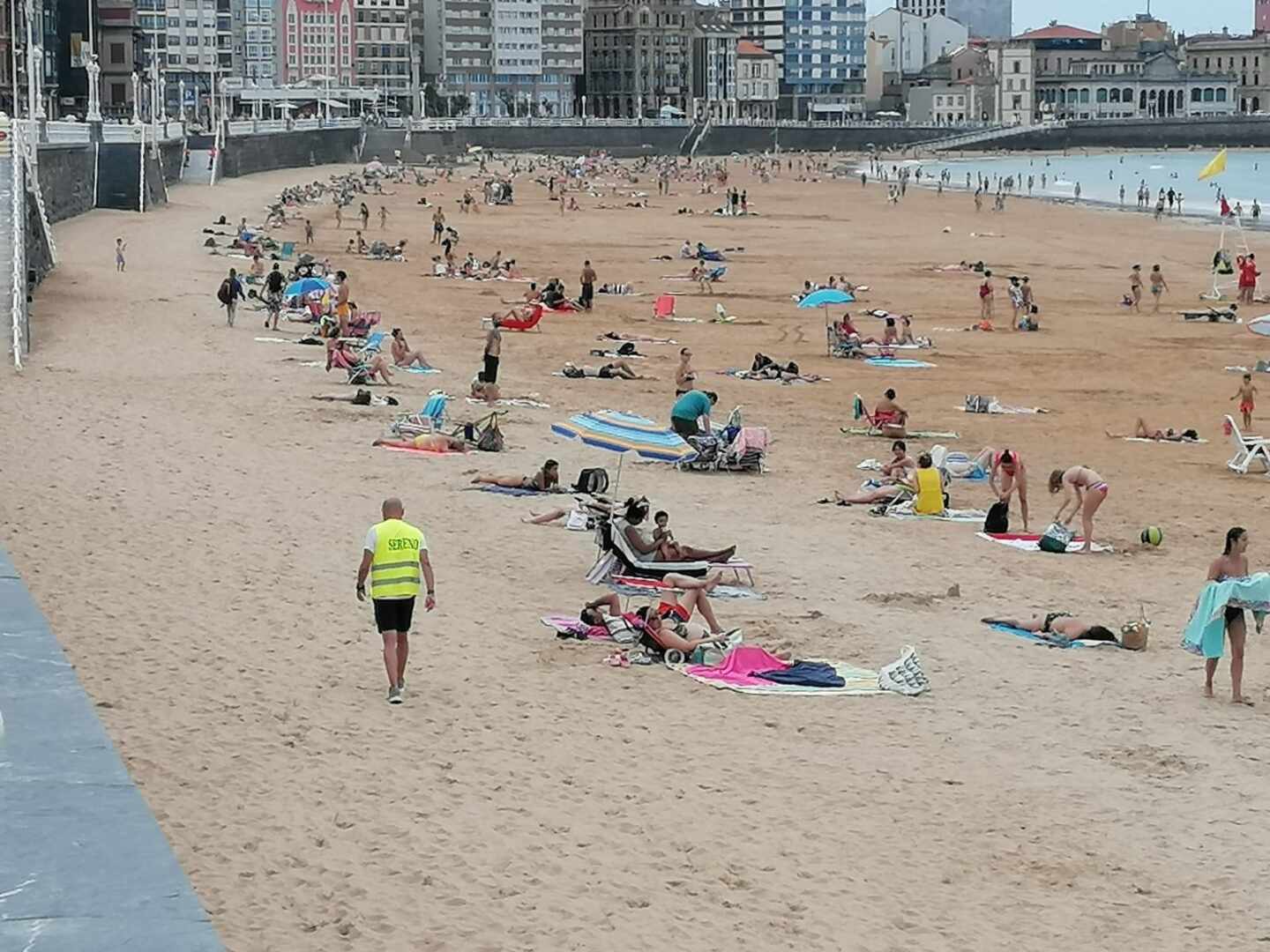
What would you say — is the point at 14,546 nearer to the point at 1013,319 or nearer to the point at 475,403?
the point at 475,403

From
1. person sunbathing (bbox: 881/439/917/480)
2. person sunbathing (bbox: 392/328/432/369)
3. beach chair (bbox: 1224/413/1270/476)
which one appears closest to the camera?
person sunbathing (bbox: 881/439/917/480)

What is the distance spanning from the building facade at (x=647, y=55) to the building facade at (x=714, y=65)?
5.53ft

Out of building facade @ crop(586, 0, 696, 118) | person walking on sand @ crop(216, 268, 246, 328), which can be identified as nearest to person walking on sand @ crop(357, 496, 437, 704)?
person walking on sand @ crop(216, 268, 246, 328)

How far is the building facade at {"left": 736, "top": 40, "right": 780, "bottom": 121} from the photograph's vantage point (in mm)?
175875

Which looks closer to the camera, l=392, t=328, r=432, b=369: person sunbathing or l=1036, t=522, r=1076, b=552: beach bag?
l=1036, t=522, r=1076, b=552: beach bag

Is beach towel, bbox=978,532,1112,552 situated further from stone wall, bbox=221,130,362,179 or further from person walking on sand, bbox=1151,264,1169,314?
stone wall, bbox=221,130,362,179

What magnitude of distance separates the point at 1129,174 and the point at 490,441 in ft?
331

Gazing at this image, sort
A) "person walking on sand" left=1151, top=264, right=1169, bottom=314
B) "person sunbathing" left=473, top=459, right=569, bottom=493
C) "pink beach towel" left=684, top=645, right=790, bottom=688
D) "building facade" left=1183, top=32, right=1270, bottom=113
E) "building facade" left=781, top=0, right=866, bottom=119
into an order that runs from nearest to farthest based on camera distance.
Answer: "pink beach towel" left=684, top=645, right=790, bottom=688
"person sunbathing" left=473, top=459, right=569, bottom=493
"person walking on sand" left=1151, top=264, right=1169, bottom=314
"building facade" left=1183, top=32, right=1270, bottom=113
"building facade" left=781, top=0, right=866, bottom=119

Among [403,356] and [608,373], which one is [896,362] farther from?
[403,356]

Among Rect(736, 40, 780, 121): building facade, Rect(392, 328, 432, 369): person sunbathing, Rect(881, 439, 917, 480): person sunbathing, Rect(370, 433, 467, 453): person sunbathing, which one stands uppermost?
Rect(736, 40, 780, 121): building facade

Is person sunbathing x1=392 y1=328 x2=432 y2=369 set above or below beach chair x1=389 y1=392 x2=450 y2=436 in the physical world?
above

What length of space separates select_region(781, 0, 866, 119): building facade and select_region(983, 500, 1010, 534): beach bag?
574 ft

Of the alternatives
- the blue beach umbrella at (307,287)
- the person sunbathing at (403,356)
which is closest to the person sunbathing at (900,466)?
the person sunbathing at (403,356)

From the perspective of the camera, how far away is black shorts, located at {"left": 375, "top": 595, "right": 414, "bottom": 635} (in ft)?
31.8
